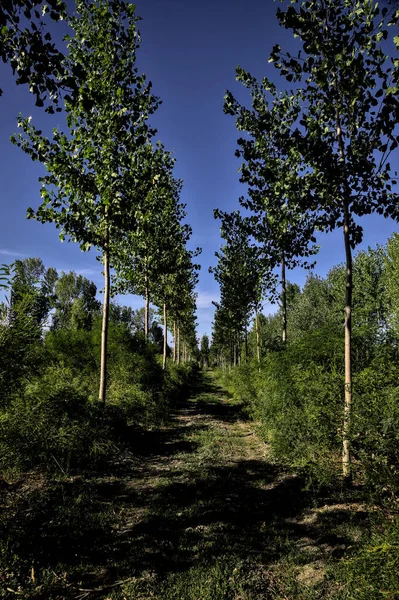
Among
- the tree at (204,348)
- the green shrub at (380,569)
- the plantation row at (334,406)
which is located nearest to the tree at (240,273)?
the plantation row at (334,406)

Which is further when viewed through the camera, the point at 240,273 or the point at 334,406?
the point at 240,273

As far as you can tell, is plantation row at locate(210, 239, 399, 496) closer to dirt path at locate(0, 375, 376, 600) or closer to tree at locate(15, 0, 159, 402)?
dirt path at locate(0, 375, 376, 600)

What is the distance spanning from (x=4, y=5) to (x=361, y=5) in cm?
502

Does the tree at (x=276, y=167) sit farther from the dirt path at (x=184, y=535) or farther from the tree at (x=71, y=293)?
the tree at (x=71, y=293)

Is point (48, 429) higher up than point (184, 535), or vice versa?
point (48, 429)

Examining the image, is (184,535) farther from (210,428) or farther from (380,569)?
(210,428)

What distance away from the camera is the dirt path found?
335 cm

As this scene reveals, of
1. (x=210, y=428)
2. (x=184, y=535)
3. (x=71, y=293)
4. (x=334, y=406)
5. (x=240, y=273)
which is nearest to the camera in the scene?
(x=184, y=535)

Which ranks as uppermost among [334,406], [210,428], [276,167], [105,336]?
[276,167]

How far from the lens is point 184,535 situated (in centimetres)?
428

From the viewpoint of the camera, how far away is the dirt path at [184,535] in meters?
3.35

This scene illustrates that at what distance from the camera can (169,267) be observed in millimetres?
17219

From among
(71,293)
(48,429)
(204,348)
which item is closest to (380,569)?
(48,429)

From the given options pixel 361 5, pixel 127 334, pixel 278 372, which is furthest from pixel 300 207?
pixel 127 334
